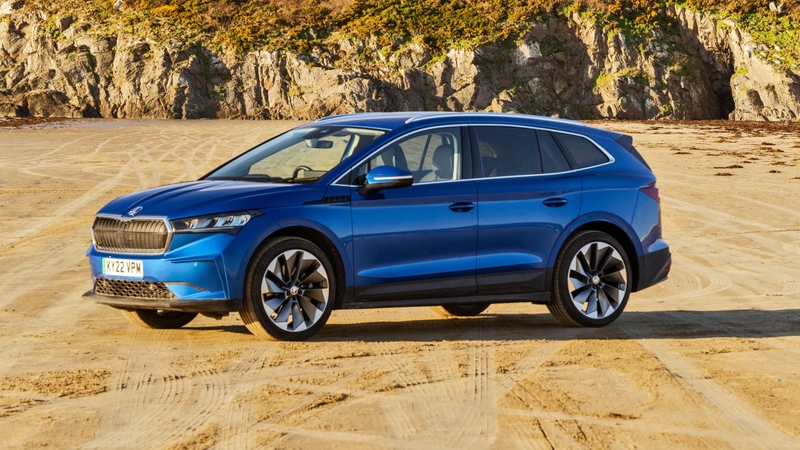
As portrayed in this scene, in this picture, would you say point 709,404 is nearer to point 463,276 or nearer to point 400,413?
point 400,413

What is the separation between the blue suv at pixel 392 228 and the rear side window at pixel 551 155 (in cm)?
1

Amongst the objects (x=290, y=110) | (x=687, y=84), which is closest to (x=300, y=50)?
(x=290, y=110)

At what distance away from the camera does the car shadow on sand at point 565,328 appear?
27.9ft

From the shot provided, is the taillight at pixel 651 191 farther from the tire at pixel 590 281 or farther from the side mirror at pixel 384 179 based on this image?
the side mirror at pixel 384 179

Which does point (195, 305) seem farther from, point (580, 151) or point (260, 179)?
point (580, 151)

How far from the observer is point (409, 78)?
62.2 meters

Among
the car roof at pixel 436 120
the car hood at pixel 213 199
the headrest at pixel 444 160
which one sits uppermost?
the car roof at pixel 436 120

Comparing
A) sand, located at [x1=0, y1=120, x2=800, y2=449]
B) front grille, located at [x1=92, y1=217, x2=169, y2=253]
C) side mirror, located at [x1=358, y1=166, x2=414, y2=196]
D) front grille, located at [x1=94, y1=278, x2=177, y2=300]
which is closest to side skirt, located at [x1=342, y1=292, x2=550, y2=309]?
sand, located at [x1=0, y1=120, x2=800, y2=449]

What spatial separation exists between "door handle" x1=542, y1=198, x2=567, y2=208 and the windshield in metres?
1.39

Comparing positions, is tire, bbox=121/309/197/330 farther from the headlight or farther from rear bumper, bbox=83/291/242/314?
the headlight

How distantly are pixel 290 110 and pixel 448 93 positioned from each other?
8330mm

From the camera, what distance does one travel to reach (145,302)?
7789 millimetres

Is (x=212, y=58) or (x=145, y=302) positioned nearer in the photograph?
(x=145, y=302)

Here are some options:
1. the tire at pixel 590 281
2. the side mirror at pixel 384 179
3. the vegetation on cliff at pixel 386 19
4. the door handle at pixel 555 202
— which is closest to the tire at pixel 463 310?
the tire at pixel 590 281
